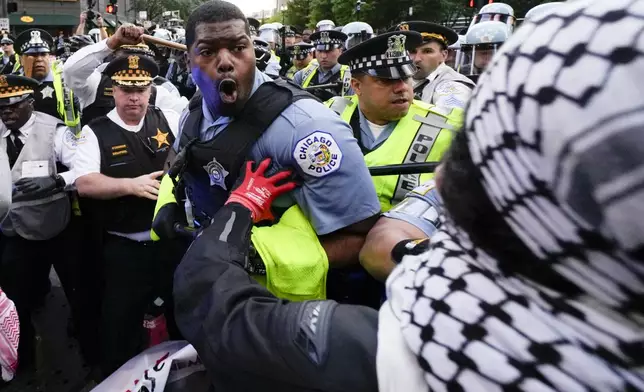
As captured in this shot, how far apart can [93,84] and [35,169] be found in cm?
116

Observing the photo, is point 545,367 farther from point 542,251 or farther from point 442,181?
point 442,181

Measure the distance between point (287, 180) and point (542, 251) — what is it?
3.45ft

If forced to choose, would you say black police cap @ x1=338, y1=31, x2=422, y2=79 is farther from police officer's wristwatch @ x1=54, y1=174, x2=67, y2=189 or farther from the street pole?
the street pole

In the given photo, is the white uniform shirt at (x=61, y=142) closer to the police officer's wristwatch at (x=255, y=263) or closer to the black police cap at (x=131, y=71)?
the black police cap at (x=131, y=71)

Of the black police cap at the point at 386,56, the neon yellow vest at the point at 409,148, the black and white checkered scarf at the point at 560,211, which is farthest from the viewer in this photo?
the black police cap at the point at 386,56

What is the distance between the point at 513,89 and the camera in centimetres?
57

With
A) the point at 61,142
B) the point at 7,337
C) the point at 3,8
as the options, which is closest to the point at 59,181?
the point at 61,142

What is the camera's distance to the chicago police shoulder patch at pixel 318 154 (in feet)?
5.00

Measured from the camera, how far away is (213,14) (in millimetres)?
1762

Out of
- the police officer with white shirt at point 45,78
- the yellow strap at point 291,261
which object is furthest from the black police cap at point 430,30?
the yellow strap at point 291,261

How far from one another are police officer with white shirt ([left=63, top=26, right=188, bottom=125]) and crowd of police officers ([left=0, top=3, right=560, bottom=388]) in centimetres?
1

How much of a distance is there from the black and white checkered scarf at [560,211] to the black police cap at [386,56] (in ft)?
6.43

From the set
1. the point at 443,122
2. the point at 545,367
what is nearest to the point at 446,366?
the point at 545,367

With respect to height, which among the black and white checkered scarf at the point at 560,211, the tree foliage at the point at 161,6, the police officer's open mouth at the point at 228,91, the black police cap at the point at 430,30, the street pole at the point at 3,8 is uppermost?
the black and white checkered scarf at the point at 560,211
